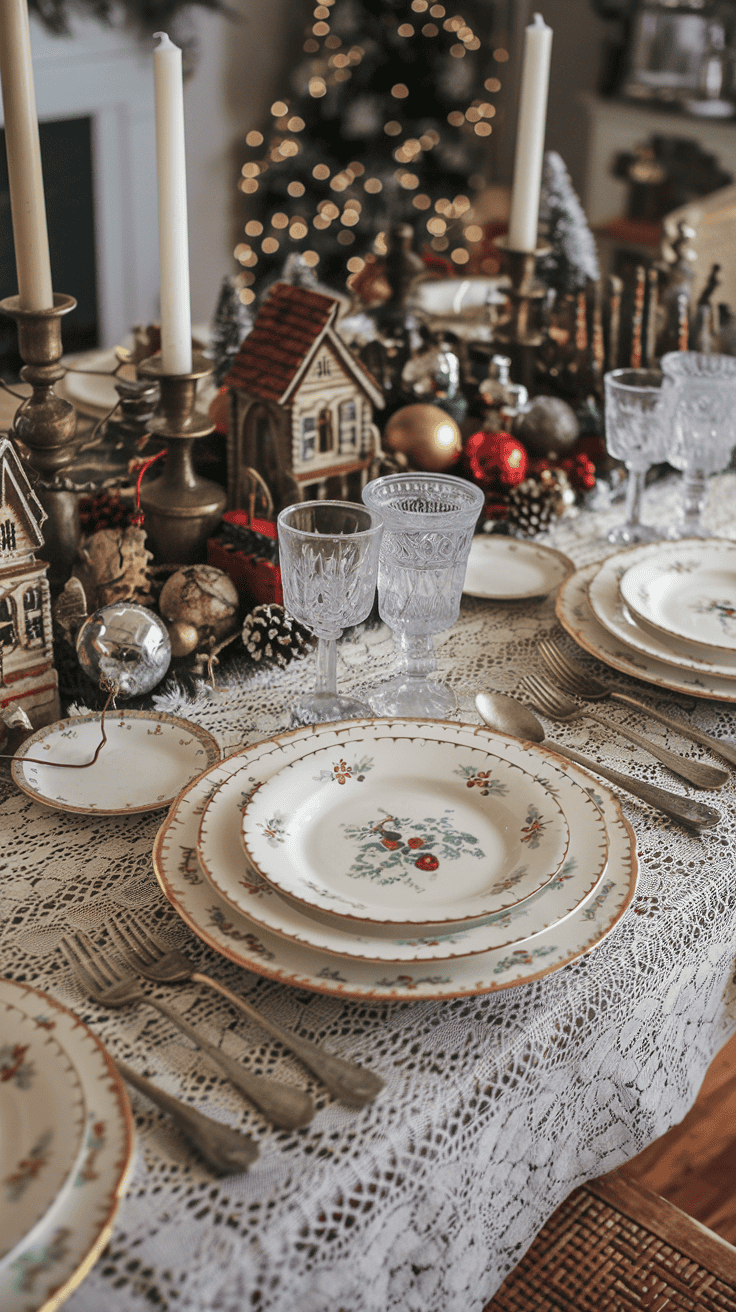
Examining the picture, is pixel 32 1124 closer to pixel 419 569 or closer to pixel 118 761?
pixel 118 761

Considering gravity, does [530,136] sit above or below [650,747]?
above

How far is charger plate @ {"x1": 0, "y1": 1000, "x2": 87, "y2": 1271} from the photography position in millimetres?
481

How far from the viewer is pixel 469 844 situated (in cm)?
73

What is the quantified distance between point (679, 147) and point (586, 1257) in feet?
12.4

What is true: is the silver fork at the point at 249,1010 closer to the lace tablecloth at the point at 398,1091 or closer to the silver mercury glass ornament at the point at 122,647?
the lace tablecloth at the point at 398,1091

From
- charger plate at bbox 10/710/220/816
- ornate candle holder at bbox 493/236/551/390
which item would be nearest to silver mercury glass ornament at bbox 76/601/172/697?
charger plate at bbox 10/710/220/816

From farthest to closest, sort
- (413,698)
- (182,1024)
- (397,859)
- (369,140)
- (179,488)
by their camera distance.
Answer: (369,140) < (179,488) < (413,698) < (397,859) < (182,1024)

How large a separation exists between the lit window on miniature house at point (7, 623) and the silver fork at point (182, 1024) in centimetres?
25

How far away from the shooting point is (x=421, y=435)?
1.26m

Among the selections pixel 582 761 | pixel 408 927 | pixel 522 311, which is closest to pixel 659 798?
pixel 582 761

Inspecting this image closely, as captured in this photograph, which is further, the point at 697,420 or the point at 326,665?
the point at 697,420

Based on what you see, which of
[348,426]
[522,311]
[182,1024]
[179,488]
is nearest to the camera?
[182,1024]

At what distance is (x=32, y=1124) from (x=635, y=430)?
0.94 meters

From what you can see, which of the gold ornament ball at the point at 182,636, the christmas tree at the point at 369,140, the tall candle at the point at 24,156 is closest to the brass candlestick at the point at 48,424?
the tall candle at the point at 24,156
